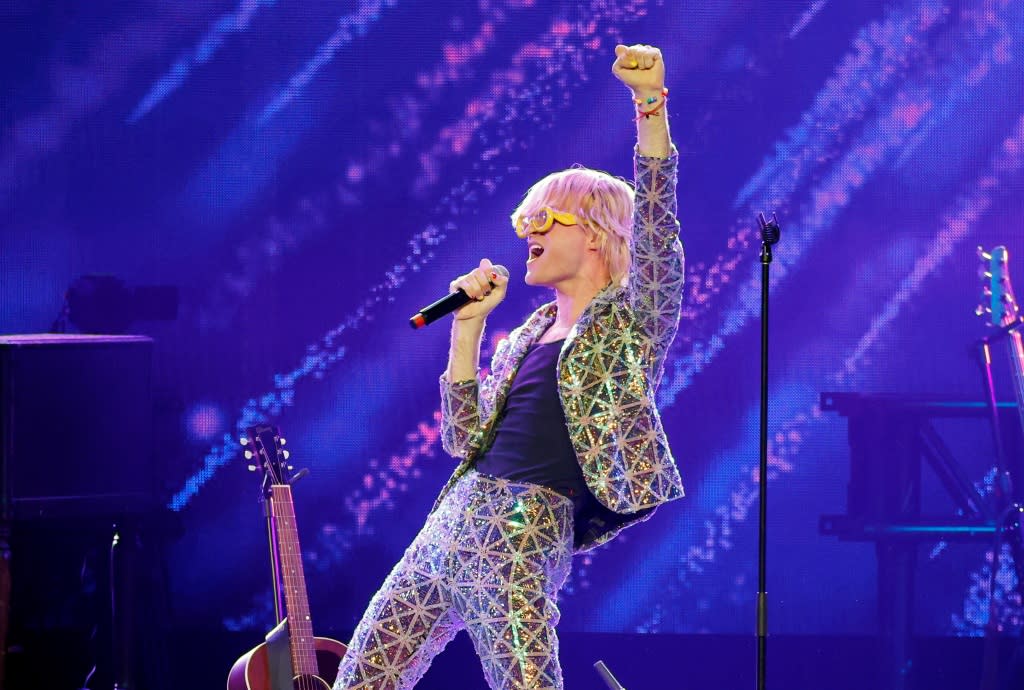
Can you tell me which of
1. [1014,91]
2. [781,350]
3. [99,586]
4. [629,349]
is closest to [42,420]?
[99,586]

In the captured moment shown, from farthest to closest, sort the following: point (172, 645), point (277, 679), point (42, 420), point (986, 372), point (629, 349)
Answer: point (172, 645) → point (986, 372) → point (42, 420) → point (277, 679) → point (629, 349)

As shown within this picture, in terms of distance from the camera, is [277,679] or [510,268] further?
[510,268]

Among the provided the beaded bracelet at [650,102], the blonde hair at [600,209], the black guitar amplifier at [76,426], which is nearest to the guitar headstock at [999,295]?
the blonde hair at [600,209]

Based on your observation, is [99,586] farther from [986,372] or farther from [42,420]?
[986,372]

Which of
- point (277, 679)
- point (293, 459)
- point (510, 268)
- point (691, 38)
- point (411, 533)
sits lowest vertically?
point (277, 679)

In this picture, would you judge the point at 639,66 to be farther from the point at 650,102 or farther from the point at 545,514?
the point at 545,514

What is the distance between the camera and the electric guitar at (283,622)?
351 cm

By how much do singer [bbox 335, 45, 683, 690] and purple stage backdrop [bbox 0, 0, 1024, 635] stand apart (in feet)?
5.97

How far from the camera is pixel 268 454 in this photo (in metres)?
3.80

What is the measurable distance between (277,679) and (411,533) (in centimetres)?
105

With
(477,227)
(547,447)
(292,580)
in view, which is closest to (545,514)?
(547,447)

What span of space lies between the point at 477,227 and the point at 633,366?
80.2 inches

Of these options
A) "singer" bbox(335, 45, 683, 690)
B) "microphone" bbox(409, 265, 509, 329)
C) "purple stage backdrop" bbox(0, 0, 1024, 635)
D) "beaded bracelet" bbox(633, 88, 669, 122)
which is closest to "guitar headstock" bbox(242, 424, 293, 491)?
"purple stage backdrop" bbox(0, 0, 1024, 635)

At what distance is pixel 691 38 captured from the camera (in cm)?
451
